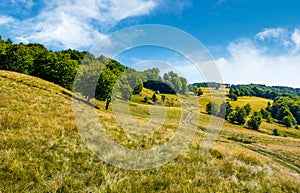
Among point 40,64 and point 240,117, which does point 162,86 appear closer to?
point 40,64

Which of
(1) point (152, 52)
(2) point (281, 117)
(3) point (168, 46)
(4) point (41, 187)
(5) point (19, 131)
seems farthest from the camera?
(2) point (281, 117)

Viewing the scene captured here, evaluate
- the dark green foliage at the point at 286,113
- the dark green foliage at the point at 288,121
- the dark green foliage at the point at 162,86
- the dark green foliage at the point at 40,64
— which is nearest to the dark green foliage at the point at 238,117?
A: the dark green foliage at the point at 288,121

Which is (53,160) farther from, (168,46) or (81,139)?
(168,46)


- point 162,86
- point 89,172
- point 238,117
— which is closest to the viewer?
point 89,172

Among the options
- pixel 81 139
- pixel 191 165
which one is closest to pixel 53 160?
pixel 81 139

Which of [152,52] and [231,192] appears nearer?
[231,192]

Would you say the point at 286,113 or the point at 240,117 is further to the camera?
the point at 286,113

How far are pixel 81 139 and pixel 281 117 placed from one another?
190 meters

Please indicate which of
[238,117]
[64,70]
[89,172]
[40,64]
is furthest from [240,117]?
[89,172]

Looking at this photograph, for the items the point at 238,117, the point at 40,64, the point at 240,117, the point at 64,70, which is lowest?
the point at 238,117

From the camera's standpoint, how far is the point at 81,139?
30.8ft

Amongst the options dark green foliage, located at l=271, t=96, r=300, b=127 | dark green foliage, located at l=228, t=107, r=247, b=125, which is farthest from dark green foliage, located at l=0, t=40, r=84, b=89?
dark green foliage, located at l=271, t=96, r=300, b=127

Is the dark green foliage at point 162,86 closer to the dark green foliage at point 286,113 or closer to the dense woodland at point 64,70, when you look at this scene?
the dense woodland at point 64,70

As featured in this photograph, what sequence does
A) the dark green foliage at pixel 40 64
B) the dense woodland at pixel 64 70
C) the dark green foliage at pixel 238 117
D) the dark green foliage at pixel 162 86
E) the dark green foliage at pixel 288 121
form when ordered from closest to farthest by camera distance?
the dark green foliage at pixel 162 86, the dense woodland at pixel 64 70, the dark green foliage at pixel 40 64, the dark green foliage at pixel 238 117, the dark green foliage at pixel 288 121
